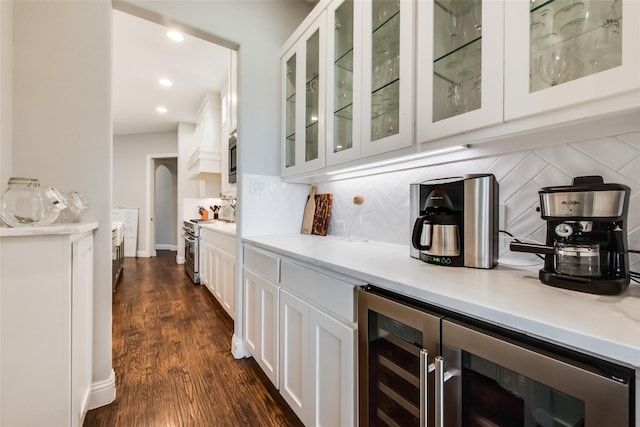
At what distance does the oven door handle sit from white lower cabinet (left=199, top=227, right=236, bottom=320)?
1911mm

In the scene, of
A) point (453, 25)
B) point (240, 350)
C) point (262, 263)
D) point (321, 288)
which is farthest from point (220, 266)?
point (453, 25)

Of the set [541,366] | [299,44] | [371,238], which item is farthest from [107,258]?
[541,366]

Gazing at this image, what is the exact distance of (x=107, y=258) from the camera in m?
1.56

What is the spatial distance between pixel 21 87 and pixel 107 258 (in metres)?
0.95

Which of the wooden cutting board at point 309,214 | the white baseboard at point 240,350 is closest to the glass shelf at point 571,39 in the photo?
the wooden cutting board at point 309,214

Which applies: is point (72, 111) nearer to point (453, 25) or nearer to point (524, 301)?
point (453, 25)

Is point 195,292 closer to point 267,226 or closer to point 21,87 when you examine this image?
point 267,226

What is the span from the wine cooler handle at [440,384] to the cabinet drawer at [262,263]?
37.2 inches

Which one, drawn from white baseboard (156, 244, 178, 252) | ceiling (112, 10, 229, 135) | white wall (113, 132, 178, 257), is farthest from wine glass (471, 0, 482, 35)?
white baseboard (156, 244, 178, 252)

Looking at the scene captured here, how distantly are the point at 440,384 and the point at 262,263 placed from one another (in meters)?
→ 1.20

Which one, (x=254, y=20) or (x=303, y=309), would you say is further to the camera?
(x=254, y=20)

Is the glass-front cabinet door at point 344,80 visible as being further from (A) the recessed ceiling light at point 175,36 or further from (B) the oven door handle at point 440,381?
(A) the recessed ceiling light at point 175,36

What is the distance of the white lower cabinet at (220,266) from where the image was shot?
2465 millimetres

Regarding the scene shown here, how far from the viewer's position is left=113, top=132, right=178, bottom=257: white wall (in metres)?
6.17
